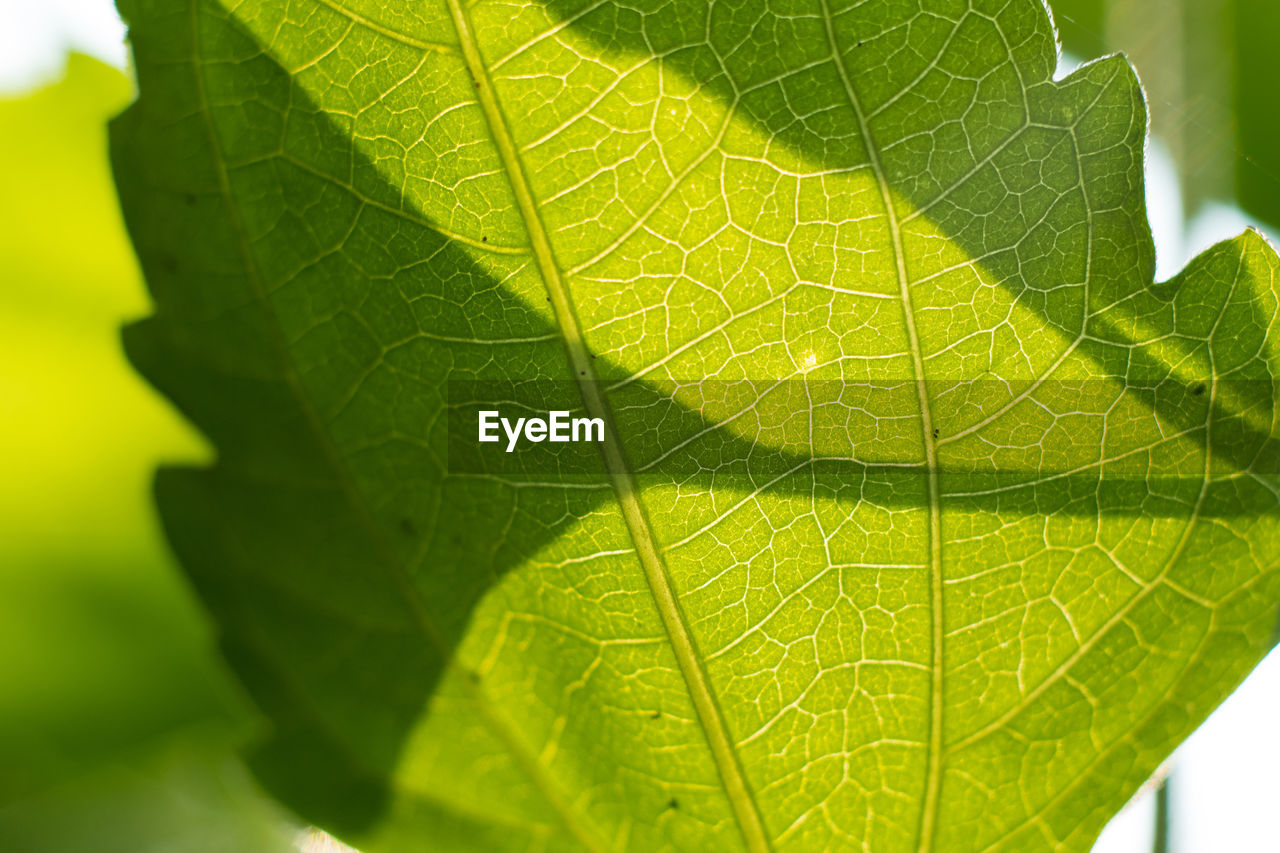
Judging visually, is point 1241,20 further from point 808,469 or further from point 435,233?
point 435,233

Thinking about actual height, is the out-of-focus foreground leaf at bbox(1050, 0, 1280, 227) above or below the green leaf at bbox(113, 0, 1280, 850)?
above

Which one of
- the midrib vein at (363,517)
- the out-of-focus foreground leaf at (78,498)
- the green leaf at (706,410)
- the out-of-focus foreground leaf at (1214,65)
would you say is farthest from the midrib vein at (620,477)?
the out-of-focus foreground leaf at (1214,65)

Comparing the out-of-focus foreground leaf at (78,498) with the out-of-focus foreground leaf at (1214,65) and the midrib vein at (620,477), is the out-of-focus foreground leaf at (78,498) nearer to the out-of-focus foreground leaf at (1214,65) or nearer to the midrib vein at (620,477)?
the midrib vein at (620,477)

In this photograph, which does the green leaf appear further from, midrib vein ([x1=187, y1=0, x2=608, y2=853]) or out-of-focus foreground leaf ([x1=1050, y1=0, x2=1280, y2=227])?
out-of-focus foreground leaf ([x1=1050, y1=0, x2=1280, y2=227])

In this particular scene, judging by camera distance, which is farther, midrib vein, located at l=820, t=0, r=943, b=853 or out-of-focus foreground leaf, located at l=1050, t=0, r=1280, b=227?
out-of-focus foreground leaf, located at l=1050, t=0, r=1280, b=227

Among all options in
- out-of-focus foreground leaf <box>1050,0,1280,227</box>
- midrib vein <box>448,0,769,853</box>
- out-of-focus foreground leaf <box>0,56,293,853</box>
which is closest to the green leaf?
midrib vein <box>448,0,769,853</box>

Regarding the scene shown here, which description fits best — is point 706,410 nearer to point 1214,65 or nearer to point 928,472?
point 928,472

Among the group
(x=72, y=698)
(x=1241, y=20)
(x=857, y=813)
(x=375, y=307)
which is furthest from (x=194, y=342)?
(x=1241, y=20)

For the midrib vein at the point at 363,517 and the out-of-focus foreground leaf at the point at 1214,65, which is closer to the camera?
the midrib vein at the point at 363,517
